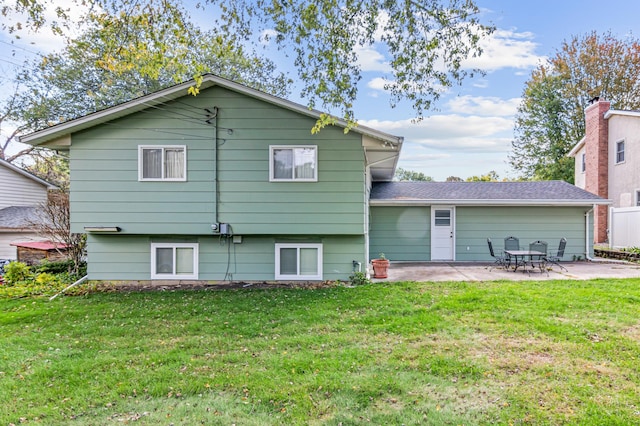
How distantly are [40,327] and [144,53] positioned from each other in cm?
485

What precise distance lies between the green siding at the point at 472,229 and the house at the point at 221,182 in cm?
371

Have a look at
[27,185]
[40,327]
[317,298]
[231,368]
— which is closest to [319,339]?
[231,368]

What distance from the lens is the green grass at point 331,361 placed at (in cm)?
304

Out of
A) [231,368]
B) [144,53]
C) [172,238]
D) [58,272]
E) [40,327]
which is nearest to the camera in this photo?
[231,368]

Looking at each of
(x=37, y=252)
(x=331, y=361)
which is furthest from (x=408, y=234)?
(x=37, y=252)

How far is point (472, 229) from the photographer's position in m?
11.9

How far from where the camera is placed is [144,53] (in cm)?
608

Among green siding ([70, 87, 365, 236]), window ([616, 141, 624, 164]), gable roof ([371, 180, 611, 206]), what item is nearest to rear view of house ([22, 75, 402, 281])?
green siding ([70, 87, 365, 236])

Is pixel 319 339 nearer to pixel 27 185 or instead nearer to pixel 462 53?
pixel 462 53

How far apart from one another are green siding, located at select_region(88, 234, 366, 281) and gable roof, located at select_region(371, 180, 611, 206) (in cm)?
363

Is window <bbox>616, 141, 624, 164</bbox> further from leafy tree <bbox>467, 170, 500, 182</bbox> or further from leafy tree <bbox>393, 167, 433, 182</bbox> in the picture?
leafy tree <bbox>393, 167, 433, 182</bbox>

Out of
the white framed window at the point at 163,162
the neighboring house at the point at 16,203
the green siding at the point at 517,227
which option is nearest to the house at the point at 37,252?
the neighboring house at the point at 16,203

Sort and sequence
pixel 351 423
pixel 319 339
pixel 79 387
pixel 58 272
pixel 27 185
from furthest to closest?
pixel 27 185 < pixel 58 272 < pixel 319 339 < pixel 79 387 < pixel 351 423

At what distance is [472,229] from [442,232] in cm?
101
